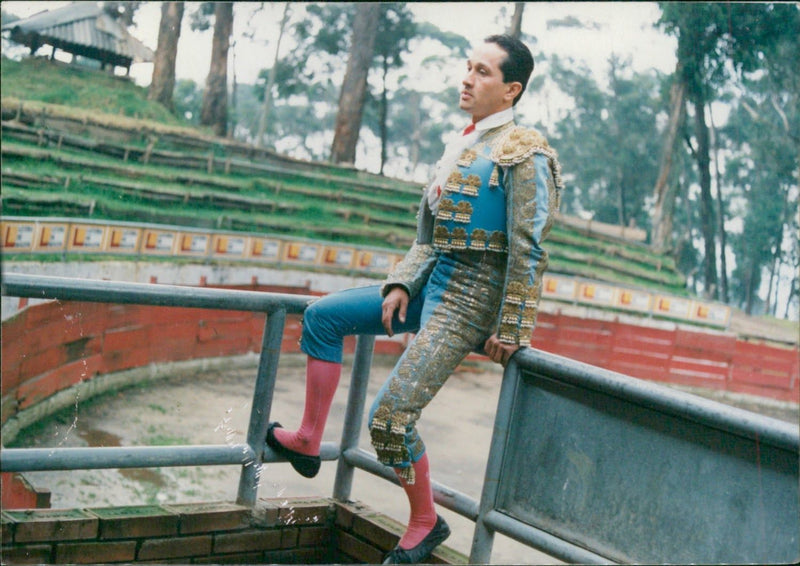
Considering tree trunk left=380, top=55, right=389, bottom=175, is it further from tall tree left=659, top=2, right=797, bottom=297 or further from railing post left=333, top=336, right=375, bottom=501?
railing post left=333, top=336, right=375, bottom=501

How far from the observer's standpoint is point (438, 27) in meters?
11.4

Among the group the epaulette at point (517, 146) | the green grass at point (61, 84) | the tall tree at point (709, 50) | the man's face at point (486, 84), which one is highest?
the tall tree at point (709, 50)

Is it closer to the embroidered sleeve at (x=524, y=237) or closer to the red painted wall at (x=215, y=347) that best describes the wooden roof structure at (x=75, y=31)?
the red painted wall at (x=215, y=347)

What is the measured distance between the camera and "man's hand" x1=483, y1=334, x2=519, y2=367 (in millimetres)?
1521

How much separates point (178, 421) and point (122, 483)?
54.4 inches

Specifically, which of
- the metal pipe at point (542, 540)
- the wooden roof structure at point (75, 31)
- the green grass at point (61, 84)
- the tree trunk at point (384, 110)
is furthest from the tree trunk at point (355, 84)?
the metal pipe at point (542, 540)

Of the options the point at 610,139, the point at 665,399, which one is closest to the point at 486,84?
the point at 665,399

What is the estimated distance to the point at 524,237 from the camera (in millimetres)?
1534

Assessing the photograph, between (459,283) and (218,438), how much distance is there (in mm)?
4992

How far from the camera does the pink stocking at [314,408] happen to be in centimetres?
172

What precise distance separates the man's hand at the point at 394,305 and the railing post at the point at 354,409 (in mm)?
218

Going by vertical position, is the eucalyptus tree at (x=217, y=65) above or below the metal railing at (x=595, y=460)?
above

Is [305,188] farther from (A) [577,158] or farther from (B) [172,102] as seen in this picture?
(A) [577,158]

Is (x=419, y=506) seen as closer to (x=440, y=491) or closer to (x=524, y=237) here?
(x=440, y=491)
